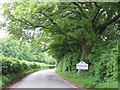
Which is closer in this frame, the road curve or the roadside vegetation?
the roadside vegetation

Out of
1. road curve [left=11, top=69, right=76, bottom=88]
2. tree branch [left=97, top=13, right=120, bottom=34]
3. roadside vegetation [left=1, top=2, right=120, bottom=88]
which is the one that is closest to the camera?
roadside vegetation [left=1, top=2, right=120, bottom=88]

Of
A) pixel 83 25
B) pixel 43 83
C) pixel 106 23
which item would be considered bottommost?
pixel 43 83

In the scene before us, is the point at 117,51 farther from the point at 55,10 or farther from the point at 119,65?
the point at 55,10

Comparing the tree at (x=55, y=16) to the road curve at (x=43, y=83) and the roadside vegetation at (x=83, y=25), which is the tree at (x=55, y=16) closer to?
the roadside vegetation at (x=83, y=25)

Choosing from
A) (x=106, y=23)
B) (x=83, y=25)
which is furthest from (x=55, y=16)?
(x=106, y=23)

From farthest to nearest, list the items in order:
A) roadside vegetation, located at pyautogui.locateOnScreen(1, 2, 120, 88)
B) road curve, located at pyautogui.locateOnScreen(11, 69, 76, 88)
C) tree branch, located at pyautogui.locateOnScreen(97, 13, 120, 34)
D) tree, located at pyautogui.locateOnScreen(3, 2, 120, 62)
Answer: tree branch, located at pyautogui.locateOnScreen(97, 13, 120, 34)
tree, located at pyautogui.locateOnScreen(3, 2, 120, 62)
road curve, located at pyautogui.locateOnScreen(11, 69, 76, 88)
roadside vegetation, located at pyautogui.locateOnScreen(1, 2, 120, 88)

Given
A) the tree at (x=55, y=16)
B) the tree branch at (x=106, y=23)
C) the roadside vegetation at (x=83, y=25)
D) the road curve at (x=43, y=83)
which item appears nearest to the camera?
the roadside vegetation at (x=83, y=25)

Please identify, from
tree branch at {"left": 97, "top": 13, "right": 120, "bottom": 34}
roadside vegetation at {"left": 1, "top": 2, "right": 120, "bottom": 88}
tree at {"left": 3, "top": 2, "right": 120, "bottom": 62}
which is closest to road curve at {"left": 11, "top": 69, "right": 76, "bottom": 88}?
roadside vegetation at {"left": 1, "top": 2, "right": 120, "bottom": 88}

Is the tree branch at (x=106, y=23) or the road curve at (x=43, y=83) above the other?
the tree branch at (x=106, y=23)

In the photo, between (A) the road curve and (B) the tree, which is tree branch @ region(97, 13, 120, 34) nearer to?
(B) the tree

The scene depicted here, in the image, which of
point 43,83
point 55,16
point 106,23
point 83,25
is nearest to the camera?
point 55,16

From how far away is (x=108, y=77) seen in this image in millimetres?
9898

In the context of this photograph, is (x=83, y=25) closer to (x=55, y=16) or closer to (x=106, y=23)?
(x=55, y=16)

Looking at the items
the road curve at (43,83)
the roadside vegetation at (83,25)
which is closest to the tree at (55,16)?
the roadside vegetation at (83,25)
